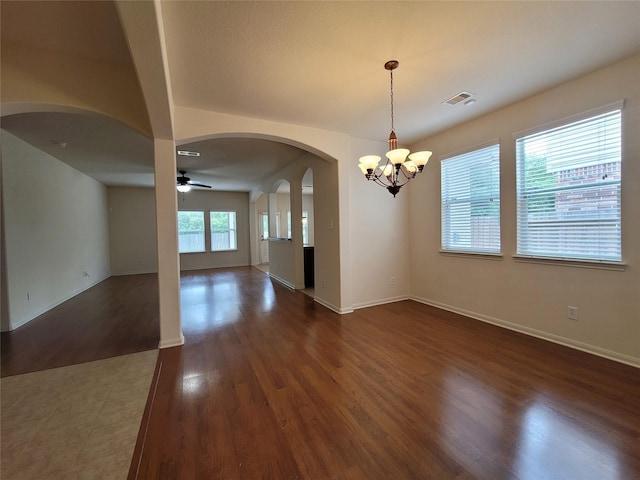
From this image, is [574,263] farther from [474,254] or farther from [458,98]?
[458,98]

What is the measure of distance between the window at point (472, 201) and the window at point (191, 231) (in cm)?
799

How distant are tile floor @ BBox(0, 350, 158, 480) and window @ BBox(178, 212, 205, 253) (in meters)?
6.90

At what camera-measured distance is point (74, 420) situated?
6.13 ft

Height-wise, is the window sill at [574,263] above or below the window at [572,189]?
below

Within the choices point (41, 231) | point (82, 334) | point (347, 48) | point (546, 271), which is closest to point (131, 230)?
point (41, 231)

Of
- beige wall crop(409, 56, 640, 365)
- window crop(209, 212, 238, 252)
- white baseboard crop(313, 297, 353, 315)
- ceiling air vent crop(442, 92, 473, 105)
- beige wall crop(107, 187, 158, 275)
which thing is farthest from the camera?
window crop(209, 212, 238, 252)

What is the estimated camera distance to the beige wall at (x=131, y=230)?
807cm

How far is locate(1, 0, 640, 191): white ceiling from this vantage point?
→ 72.4 inches

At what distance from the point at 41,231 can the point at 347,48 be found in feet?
18.3

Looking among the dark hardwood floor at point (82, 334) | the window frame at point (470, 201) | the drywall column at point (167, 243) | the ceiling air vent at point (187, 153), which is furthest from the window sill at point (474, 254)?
the ceiling air vent at point (187, 153)

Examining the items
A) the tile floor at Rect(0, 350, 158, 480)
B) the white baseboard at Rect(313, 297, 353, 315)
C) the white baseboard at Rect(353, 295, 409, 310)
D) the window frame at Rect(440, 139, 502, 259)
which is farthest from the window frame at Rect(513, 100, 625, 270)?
the tile floor at Rect(0, 350, 158, 480)

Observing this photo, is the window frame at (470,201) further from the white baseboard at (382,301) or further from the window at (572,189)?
the white baseboard at (382,301)

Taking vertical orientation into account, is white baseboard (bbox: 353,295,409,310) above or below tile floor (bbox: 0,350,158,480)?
above

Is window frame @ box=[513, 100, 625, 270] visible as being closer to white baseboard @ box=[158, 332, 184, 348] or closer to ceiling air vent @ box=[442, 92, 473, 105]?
ceiling air vent @ box=[442, 92, 473, 105]
